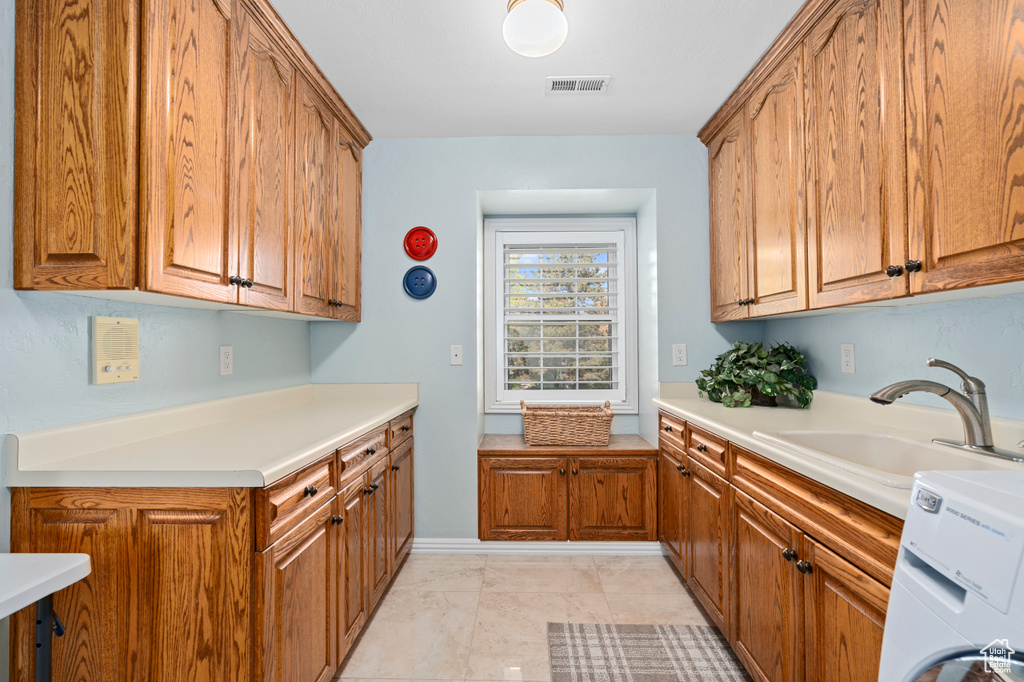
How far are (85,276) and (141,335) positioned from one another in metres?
0.41

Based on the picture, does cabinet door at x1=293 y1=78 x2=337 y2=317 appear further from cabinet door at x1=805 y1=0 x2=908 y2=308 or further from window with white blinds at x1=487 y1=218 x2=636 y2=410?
cabinet door at x1=805 y1=0 x2=908 y2=308

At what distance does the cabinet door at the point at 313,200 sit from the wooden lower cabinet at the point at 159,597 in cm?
99

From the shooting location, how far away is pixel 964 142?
1.14m

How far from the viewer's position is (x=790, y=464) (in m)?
1.32

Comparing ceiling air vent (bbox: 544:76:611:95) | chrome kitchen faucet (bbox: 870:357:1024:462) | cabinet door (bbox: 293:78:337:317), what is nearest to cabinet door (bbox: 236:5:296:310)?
cabinet door (bbox: 293:78:337:317)

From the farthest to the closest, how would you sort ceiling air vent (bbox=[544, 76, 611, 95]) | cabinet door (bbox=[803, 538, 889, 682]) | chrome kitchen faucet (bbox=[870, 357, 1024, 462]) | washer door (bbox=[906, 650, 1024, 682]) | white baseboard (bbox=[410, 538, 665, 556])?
white baseboard (bbox=[410, 538, 665, 556]), ceiling air vent (bbox=[544, 76, 611, 95]), chrome kitchen faucet (bbox=[870, 357, 1024, 462]), cabinet door (bbox=[803, 538, 889, 682]), washer door (bbox=[906, 650, 1024, 682])

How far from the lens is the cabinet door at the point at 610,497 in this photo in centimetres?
270

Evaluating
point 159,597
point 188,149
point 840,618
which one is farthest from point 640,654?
point 188,149

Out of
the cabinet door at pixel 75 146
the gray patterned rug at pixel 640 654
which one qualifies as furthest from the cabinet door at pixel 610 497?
the cabinet door at pixel 75 146

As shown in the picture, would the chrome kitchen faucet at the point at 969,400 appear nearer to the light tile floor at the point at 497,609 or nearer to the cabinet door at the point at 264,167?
the light tile floor at the point at 497,609

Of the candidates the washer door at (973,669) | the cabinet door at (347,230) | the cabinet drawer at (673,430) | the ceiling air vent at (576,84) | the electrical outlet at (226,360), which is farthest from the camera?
the cabinet door at (347,230)

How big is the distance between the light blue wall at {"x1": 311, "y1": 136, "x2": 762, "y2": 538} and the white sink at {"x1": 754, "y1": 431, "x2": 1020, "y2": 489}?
107 centimetres

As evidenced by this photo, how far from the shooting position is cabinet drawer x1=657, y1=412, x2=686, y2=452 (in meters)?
2.29

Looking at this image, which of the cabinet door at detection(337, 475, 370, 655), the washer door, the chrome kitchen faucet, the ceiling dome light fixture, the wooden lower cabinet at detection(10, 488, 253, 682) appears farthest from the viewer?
the cabinet door at detection(337, 475, 370, 655)
